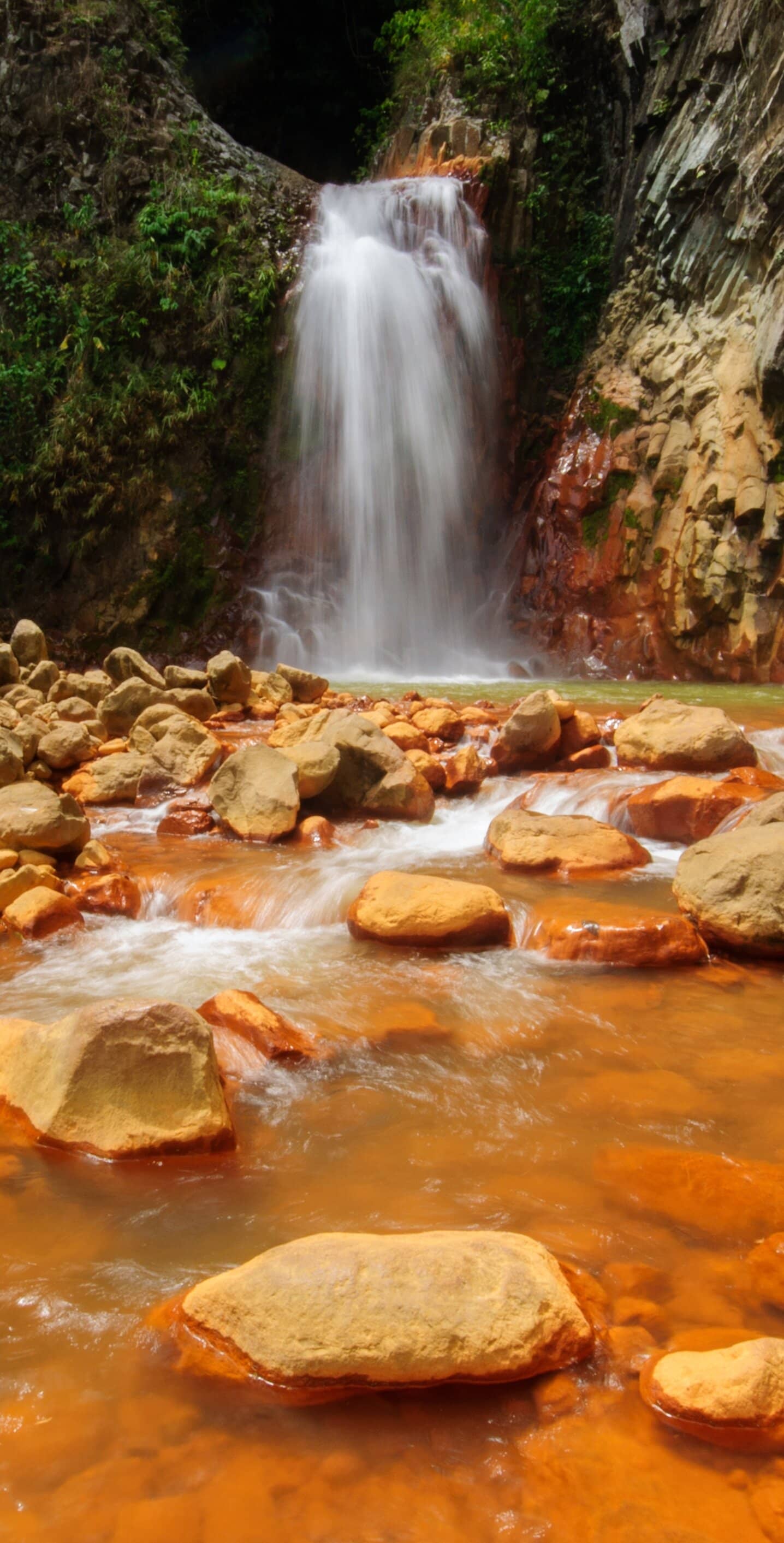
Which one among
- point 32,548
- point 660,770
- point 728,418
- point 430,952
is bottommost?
point 430,952

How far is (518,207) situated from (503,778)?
12.7 m

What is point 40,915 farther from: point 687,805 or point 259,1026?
point 687,805

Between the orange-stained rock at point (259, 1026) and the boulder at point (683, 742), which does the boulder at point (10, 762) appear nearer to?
the orange-stained rock at point (259, 1026)

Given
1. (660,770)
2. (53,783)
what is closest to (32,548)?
(53,783)

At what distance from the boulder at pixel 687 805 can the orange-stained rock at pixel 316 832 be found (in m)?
1.89

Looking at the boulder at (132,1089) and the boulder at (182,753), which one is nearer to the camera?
the boulder at (132,1089)

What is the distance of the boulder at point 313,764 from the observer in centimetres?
596

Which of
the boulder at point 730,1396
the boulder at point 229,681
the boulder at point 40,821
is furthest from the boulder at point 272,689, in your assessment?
the boulder at point 730,1396

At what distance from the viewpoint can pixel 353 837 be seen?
19.5 feet

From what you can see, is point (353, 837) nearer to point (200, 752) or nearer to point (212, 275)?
point (200, 752)

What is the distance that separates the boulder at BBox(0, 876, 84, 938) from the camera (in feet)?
14.3

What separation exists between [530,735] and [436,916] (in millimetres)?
3039

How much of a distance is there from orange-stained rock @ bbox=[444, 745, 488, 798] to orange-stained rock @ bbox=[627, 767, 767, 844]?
1297mm

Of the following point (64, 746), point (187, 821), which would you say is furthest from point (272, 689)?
point (187, 821)
